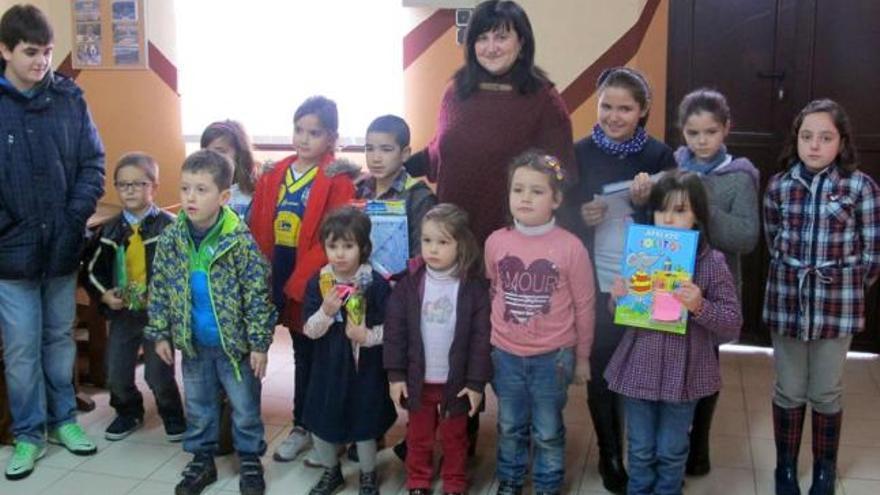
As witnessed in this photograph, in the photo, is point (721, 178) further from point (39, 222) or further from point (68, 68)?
point (68, 68)

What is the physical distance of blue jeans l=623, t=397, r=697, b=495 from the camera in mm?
2365

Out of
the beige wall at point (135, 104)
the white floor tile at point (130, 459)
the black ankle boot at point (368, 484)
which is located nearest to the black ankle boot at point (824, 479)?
the black ankle boot at point (368, 484)

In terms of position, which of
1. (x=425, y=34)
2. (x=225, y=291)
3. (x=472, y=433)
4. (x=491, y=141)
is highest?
(x=425, y=34)

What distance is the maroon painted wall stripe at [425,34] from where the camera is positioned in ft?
13.0

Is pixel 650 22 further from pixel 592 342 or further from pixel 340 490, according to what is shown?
pixel 340 490

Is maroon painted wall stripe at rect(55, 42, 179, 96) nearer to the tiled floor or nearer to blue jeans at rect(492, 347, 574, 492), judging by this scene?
the tiled floor

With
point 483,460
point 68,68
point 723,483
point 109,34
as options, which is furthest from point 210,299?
point 68,68

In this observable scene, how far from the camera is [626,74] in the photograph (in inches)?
101

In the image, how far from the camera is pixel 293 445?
9.70ft

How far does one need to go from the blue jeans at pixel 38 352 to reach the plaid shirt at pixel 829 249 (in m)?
2.23

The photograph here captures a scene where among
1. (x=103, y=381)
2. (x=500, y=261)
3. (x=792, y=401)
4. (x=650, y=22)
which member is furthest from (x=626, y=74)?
(x=103, y=381)

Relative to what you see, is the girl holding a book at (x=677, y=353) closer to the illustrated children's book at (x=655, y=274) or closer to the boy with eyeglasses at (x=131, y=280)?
the illustrated children's book at (x=655, y=274)

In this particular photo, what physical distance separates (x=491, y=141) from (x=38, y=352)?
1.61 metres

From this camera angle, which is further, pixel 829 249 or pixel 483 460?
pixel 483 460
